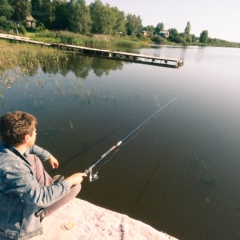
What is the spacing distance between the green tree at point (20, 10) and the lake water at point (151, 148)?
54084mm

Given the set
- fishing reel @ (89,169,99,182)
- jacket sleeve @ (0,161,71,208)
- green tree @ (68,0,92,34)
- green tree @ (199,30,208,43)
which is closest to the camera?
jacket sleeve @ (0,161,71,208)

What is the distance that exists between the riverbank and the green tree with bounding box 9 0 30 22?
6529 cm

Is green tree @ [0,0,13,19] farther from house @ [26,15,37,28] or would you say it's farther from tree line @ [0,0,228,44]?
house @ [26,15,37,28]

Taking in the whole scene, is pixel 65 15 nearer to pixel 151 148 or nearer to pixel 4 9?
pixel 4 9

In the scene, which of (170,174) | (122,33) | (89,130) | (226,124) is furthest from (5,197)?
(122,33)

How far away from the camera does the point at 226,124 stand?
29.4ft

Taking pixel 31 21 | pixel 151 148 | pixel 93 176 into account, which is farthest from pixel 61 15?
pixel 93 176

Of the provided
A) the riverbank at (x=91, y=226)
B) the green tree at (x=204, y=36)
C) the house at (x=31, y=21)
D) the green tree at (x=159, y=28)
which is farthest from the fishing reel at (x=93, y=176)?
the green tree at (x=204, y=36)

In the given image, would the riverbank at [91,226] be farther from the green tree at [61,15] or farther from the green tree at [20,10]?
the green tree at [20,10]

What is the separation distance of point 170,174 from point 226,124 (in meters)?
4.98

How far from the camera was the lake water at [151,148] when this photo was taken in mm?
4461

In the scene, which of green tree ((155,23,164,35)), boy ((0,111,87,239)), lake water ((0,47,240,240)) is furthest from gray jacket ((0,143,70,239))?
green tree ((155,23,164,35))

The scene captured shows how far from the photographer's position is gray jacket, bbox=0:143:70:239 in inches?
79.1

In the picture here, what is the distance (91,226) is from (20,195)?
162cm
